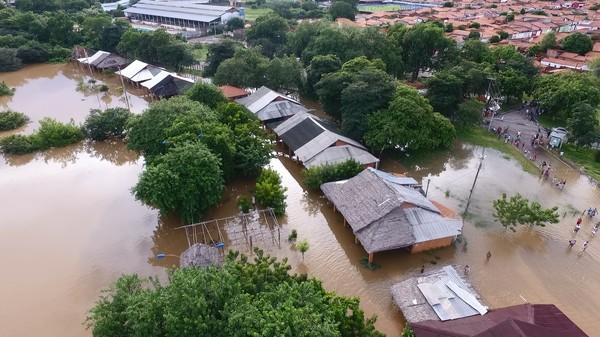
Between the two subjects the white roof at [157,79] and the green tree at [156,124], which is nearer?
the green tree at [156,124]

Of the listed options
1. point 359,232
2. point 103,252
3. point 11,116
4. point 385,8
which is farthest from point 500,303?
point 385,8

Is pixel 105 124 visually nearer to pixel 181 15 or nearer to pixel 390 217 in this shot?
pixel 390 217

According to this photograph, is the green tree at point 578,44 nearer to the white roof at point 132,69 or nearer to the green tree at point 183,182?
the green tree at point 183,182

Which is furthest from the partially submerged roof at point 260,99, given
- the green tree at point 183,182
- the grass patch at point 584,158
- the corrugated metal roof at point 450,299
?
the grass patch at point 584,158

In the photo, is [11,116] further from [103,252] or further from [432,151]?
[432,151]

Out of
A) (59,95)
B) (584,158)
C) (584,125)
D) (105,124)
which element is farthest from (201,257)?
(59,95)

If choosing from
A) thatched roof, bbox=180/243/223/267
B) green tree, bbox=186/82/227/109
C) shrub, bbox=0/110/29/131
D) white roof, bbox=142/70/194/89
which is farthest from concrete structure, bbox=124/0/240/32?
thatched roof, bbox=180/243/223/267
